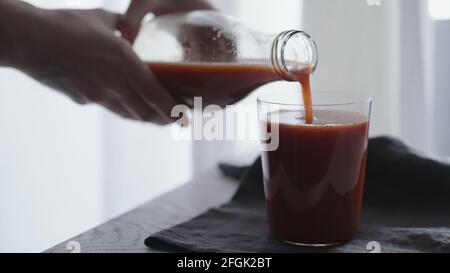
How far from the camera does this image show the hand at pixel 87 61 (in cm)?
80

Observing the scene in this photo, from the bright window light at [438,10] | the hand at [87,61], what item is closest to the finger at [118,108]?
the hand at [87,61]

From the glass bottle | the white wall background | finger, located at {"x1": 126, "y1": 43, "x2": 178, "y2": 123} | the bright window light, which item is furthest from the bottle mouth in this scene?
the bright window light

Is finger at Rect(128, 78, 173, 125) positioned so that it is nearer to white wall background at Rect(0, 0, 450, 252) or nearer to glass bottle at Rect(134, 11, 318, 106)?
glass bottle at Rect(134, 11, 318, 106)

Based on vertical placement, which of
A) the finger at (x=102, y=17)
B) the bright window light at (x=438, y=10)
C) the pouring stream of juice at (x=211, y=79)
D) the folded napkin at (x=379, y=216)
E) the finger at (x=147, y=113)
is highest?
the bright window light at (x=438, y=10)

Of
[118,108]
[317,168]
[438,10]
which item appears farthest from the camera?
[438,10]

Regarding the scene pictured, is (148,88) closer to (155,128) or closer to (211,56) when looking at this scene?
(211,56)

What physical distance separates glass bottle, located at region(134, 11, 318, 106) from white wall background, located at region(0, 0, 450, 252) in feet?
1.31

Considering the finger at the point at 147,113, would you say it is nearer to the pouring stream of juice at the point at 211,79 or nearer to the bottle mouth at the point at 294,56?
the pouring stream of juice at the point at 211,79

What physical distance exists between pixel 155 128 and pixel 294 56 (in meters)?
1.05

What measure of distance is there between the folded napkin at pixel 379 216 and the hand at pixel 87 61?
180mm

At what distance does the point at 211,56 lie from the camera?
0.88 metres

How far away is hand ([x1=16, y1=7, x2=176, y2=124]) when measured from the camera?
0.80m

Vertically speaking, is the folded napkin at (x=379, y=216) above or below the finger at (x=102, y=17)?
Answer: below

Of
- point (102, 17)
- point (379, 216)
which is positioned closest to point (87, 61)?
point (102, 17)
